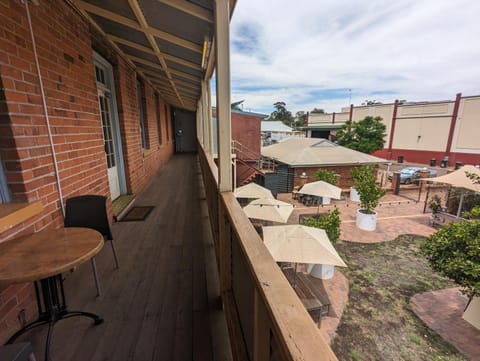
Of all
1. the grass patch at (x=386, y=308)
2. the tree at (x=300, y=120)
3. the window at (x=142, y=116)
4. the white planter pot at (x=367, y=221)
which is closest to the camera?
the grass patch at (x=386, y=308)

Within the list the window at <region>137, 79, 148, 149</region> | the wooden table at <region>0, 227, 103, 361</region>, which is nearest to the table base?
the wooden table at <region>0, 227, 103, 361</region>

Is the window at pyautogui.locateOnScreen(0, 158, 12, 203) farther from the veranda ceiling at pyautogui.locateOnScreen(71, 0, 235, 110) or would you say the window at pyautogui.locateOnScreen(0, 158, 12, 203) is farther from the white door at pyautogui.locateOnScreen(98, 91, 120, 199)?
the white door at pyautogui.locateOnScreen(98, 91, 120, 199)

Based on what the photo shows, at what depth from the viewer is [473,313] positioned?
4.57 meters

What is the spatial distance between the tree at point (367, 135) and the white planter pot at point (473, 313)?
16720 millimetres

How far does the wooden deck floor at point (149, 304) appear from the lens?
146 centimetres

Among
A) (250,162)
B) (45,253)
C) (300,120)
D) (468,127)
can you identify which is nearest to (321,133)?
(468,127)

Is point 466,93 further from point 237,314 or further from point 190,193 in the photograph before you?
point 237,314

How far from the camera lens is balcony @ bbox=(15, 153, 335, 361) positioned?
0.71m

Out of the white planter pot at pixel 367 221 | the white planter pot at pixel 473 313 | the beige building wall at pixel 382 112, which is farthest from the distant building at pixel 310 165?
the beige building wall at pixel 382 112

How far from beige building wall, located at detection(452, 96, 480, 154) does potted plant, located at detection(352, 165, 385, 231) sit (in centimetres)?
1751

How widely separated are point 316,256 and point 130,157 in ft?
13.6

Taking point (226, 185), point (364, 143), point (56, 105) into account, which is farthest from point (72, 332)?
point (364, 143)

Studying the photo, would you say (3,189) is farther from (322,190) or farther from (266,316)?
(322,190)

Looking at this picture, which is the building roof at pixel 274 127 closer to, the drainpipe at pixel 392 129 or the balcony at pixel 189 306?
the drainpipe at pixel 392 129
